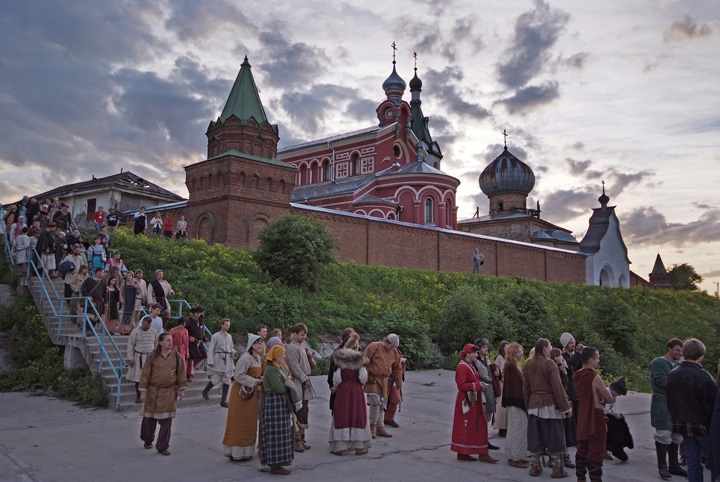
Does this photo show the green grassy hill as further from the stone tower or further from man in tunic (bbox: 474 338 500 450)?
man in tunic (bbox: 474 338 500 450)

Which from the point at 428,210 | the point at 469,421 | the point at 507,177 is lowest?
the point at 469,421

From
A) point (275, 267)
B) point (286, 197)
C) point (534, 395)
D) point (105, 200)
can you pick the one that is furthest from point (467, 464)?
point (105, 200)

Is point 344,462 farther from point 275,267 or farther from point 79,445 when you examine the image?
point 275,267

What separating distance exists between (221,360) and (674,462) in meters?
6.88

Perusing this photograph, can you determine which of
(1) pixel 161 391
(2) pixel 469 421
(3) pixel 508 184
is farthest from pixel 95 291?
(3) pixel 508 184

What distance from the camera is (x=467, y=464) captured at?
784 centimetres

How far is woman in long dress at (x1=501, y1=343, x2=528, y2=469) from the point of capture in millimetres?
7801

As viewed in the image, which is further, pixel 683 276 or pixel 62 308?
pixel 683 276


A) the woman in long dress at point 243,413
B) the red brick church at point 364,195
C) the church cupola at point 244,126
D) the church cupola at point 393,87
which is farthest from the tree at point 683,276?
the woman in long dress at point 243,413

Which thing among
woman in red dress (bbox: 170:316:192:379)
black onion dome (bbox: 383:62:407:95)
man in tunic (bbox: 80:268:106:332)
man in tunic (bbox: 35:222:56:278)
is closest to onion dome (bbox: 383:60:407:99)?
black onion dome (bbox: 383:62:407:95)

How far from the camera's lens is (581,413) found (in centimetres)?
696

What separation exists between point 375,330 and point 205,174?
425 inches

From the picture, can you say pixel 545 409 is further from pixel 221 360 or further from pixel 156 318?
pixel 156 318

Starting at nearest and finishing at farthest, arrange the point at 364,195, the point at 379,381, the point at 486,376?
1. the point at 486,376
2. the point at 379,381
3. the point at 364,195
